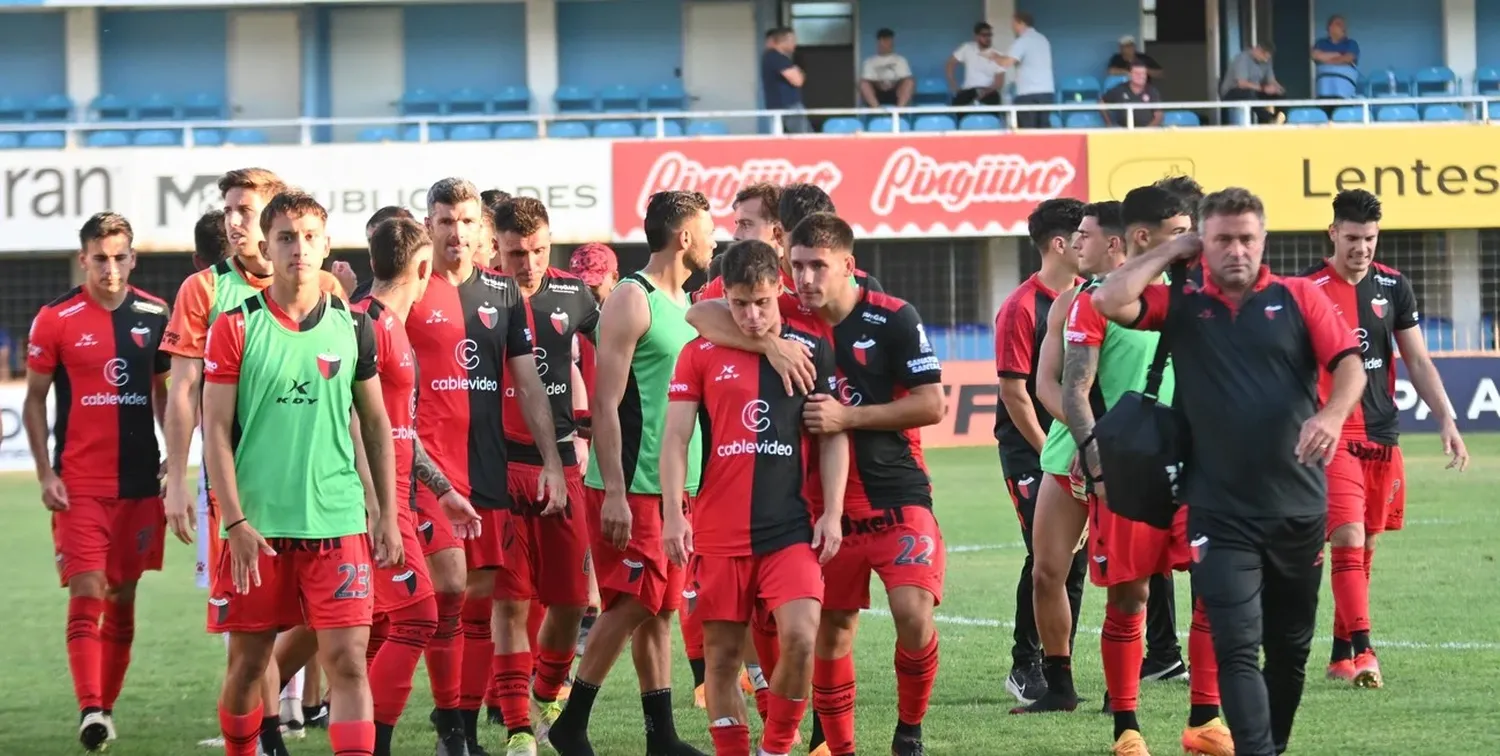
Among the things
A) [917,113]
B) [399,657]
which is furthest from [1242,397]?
[917,113]

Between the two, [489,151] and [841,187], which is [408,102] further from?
[841,187]

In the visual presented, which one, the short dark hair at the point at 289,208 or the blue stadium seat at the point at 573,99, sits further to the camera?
the blue stadium seat at the point at 573,99

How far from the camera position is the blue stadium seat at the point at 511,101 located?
32.6 m

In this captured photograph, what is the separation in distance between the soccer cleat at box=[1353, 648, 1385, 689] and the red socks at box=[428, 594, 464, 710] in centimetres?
391

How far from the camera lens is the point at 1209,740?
7156 millimetres

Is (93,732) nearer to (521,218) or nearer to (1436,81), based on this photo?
(521,218)

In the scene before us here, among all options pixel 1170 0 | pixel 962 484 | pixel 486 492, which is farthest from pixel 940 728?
pixel 1170 0

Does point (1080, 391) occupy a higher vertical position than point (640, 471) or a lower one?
higher

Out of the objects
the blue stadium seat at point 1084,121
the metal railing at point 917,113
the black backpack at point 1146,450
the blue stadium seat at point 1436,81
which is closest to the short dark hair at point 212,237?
the black backpack at point 1146,450

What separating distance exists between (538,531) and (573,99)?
25200mm

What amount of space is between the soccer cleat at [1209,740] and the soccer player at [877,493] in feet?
3.39

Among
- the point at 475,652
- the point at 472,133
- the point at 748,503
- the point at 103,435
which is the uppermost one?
the point at 472,133

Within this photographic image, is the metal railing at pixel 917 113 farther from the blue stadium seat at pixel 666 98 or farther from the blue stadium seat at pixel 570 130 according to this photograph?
the blue stadium seat at pixel 666 98

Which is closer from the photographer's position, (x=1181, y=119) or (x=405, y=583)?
(x=405, y=583)
